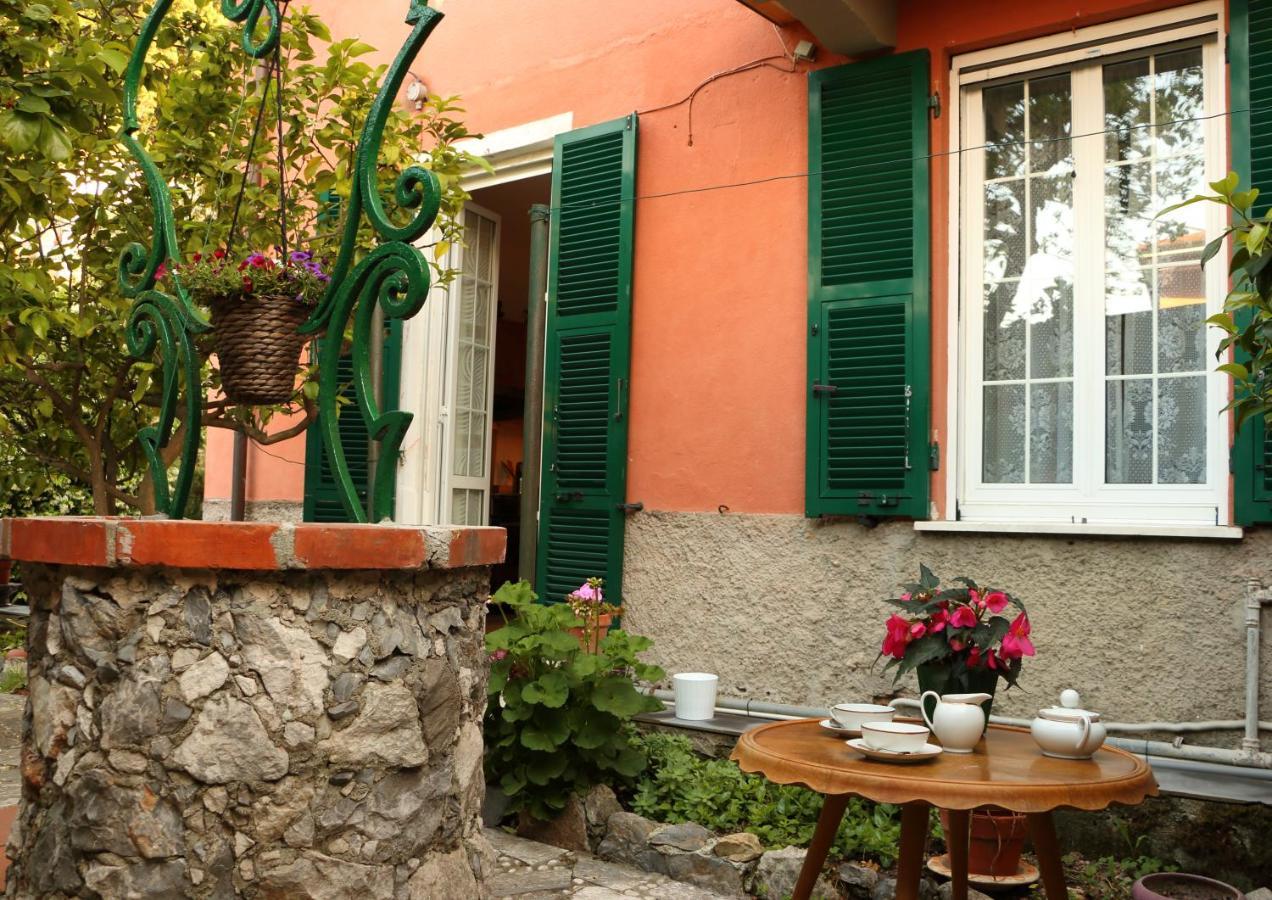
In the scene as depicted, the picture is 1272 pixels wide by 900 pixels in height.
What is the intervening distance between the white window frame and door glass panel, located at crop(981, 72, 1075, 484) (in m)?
0.05

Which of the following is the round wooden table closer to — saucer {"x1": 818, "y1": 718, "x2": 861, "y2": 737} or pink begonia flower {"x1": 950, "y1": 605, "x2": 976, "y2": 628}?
saucer {"x1": 818, "y1": 718, "x2": 861, "y2": 737}

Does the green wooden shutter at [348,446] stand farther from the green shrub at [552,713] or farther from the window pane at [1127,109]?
the window pane at [1127,109]

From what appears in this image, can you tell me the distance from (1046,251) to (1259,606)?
5.38 feet

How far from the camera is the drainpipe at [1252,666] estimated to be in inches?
150

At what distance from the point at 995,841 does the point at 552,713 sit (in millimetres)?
1598

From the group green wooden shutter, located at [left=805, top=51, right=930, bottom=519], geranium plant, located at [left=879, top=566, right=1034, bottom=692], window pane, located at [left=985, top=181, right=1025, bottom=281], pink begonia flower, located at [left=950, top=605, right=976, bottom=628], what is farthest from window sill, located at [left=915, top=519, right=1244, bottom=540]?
pink begonia flower, located at [left=950, top=605, right=976, bottom=628]

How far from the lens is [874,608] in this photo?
4.66 meters

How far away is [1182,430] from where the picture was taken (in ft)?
13.9

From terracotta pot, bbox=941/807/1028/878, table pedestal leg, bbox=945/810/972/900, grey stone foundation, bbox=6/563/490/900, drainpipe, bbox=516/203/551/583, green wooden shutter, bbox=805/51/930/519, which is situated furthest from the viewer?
drainpipe, bbox=516/203/551/583

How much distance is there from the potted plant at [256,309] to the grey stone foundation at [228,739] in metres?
0.61

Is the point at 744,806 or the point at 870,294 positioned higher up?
the point at 870,294

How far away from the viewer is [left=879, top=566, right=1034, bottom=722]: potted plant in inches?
110

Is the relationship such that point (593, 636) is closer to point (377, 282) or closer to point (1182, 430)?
point (1182, 430)

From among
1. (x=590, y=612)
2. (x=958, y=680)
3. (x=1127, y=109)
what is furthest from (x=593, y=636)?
(x=1127, y=109)
